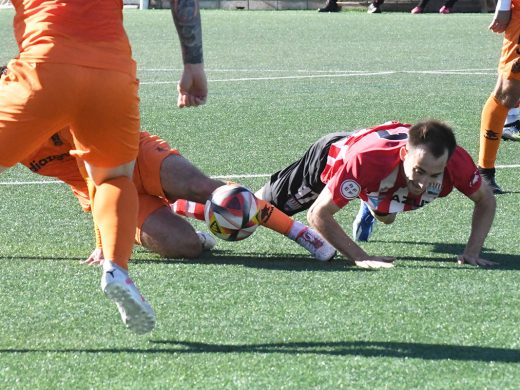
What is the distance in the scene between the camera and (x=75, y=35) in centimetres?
428

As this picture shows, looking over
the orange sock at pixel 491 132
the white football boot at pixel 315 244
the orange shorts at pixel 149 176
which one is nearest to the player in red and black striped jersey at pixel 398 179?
the white football boot at pixel 315 244

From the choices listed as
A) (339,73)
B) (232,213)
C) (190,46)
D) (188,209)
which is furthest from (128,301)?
(339,73)

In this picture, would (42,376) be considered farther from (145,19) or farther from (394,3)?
(394,3)

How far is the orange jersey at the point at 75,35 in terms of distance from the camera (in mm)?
4246

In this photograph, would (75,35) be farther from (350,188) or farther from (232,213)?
(350,188)

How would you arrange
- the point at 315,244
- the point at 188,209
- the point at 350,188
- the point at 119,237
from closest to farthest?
the point at 119,237 < the point at 350,188 < the point at 315,244 < the point at 188,209

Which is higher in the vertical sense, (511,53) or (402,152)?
(402,152)

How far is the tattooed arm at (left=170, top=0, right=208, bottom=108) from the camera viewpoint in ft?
15.1

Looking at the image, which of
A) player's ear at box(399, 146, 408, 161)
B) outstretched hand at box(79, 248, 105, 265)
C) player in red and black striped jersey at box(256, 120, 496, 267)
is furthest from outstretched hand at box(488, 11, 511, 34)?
outstretched hand at box(79, 248, 105, 265)

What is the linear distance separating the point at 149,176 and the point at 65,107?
2.06 metres

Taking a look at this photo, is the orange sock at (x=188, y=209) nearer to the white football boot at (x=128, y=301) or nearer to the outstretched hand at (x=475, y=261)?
the outstretched hand at (x=475, y=261)

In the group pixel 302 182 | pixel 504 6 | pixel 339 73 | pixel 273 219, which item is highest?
pixel 504 6

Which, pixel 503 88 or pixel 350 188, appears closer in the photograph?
pixel 350 188

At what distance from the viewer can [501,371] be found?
4.21m
